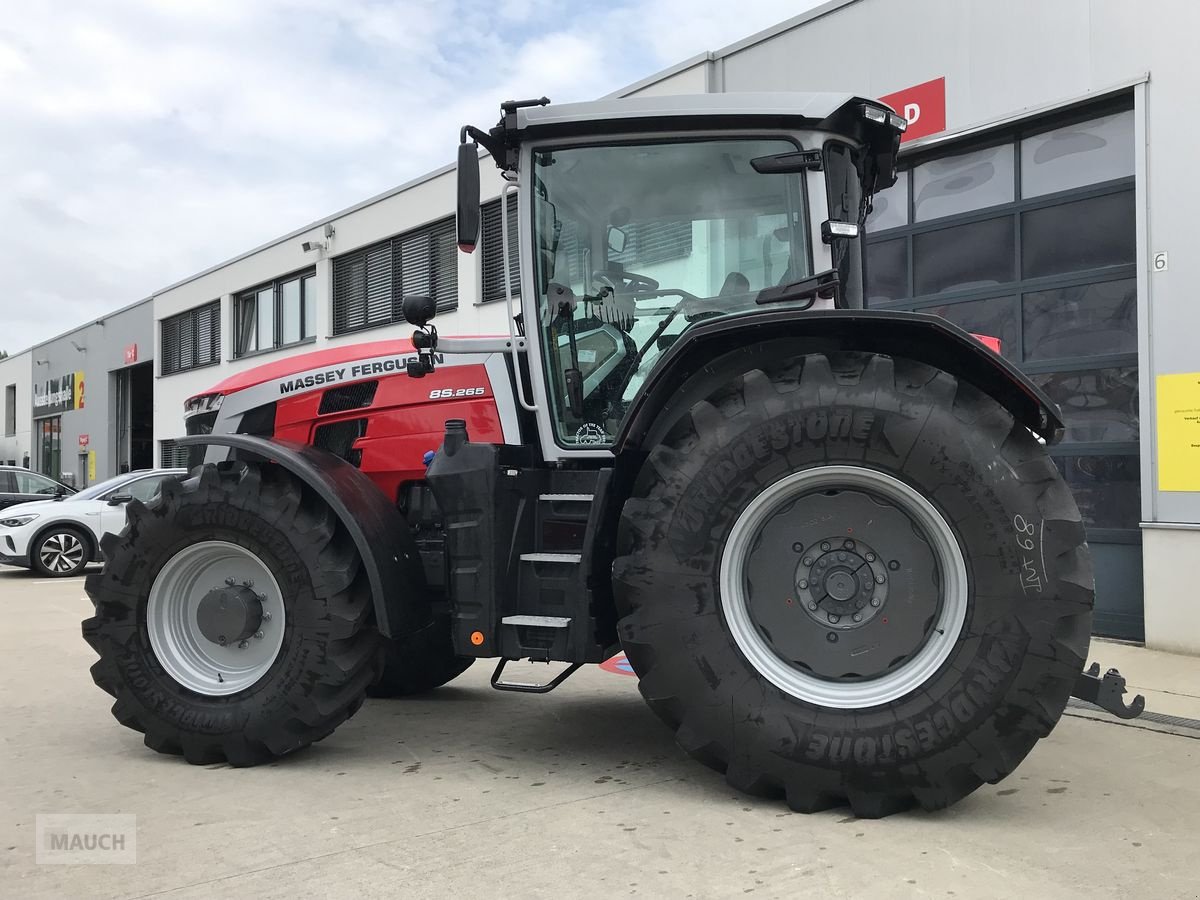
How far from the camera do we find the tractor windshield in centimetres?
411

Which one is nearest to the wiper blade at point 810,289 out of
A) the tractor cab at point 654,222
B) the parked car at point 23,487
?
the tractor cab at point 654,222

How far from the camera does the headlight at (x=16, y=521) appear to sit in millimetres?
13508

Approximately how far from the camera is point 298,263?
67.6ft

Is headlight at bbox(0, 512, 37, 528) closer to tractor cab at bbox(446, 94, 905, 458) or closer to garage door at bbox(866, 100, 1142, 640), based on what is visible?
garage door at bbox(866, 100, 1142, 640)

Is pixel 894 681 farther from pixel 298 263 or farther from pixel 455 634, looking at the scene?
pixel 298 263

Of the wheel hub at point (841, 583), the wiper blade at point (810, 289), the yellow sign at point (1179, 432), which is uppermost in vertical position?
the wiper blade at point (810, 289)

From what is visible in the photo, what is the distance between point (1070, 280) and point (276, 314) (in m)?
17.5

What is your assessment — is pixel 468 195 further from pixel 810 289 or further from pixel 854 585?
pixel 854 585

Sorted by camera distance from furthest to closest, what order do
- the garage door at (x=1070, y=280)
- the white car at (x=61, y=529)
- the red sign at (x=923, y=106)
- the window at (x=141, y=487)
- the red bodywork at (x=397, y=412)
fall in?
the window at (x=141, y=487) → the white car at (x=61, y=529) → the red sign at (x=923, y=106) → the garage door at (x=1070, y=280) → the red bodywork at (x=397, y=412)

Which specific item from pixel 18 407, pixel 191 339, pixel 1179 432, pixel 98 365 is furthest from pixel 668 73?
pixel 18 407

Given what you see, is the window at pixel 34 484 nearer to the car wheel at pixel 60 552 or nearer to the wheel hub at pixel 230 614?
the car wheel at pixel 60 552

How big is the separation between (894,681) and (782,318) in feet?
4.35

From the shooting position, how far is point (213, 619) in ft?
14.4

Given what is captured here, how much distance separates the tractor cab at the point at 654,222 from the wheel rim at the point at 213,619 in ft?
4.73
